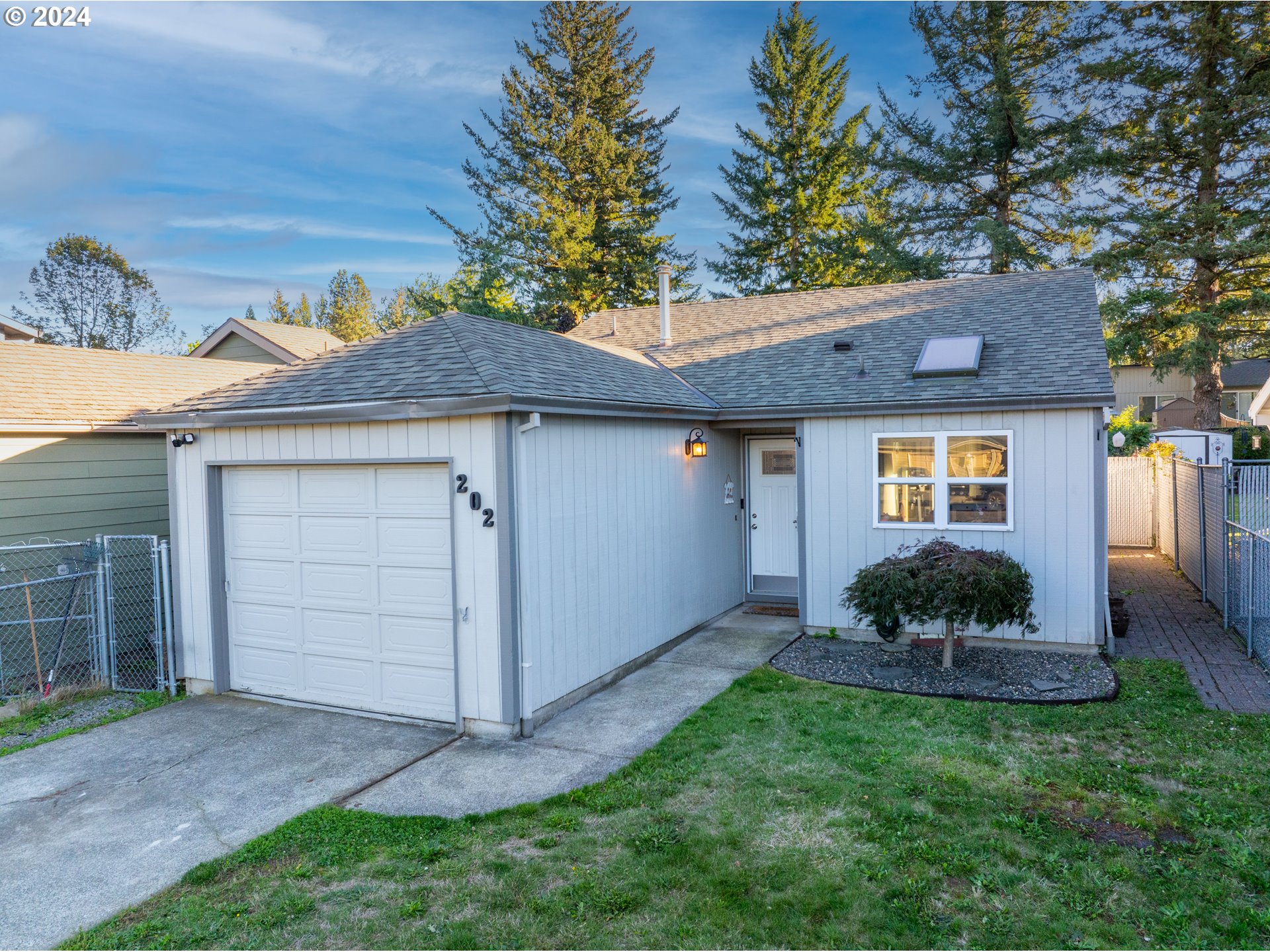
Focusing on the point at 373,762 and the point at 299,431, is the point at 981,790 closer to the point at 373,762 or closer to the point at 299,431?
the point at 373,762

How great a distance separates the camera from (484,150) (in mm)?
23281

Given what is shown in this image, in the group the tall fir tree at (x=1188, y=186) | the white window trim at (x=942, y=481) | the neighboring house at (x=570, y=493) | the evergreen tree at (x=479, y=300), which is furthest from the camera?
the evergreen tree at (x=479, y=300)

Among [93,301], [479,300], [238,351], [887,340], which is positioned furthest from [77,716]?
[93,301]

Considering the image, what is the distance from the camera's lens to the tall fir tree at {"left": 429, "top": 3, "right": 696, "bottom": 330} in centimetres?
2289

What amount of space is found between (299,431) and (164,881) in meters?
3.72

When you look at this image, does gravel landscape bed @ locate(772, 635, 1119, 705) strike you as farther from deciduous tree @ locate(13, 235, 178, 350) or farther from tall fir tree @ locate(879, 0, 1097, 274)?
deciduous tree @ locate(13, 235, 178, 350)

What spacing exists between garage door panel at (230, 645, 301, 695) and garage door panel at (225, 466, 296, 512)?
136cm

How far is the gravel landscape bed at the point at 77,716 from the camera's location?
6.09 meters

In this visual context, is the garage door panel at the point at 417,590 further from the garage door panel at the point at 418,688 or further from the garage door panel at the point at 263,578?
the garage door panel at the point at 263,578

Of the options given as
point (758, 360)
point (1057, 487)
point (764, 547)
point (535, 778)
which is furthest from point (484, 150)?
point (535, 778)

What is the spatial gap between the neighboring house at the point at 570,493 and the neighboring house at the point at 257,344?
9600mm

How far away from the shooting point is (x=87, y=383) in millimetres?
9570

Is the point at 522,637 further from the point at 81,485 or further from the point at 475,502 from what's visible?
the point at 81,485

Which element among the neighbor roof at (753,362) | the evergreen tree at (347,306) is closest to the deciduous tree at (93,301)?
the evergreen tree at (347,306)
